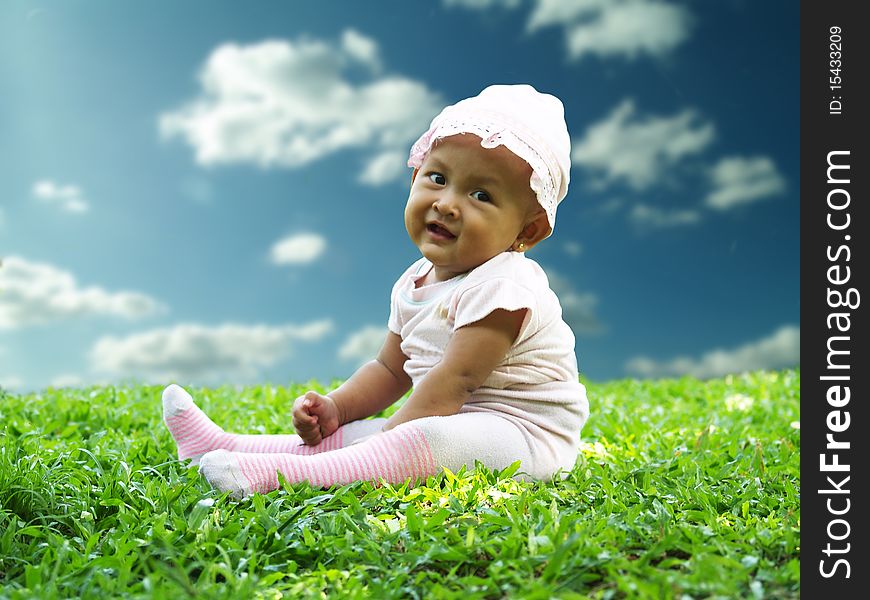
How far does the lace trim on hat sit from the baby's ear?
2cm

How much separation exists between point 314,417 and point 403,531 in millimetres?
913

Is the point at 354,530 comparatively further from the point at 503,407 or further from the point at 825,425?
the point at 825,425

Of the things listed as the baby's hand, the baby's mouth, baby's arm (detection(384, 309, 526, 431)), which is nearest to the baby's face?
the baby's mouth

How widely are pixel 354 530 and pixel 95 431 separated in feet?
6.42

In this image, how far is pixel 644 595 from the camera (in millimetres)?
1636

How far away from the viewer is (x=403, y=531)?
207 cm

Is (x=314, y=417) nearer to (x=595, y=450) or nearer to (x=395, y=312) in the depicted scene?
(x=395, y=312)

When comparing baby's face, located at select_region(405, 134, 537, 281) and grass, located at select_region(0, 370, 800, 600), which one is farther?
baby's face, located at select_region(405, 134, 537, 281)

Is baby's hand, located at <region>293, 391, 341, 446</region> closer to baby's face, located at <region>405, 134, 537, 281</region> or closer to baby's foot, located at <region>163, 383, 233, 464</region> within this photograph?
baby's foot, located at <region>163, 383, 233, 464</region>

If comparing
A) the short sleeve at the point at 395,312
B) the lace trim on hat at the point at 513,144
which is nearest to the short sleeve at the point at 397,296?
the short sleeve at the point at 395,312

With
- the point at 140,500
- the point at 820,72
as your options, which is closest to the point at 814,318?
the point at 820,72

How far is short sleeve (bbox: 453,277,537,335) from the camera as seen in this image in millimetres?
2609

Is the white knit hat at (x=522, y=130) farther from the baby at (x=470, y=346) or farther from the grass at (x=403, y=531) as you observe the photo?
the grass at (x=403, y=531)

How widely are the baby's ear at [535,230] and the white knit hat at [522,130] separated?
0.07 feet
